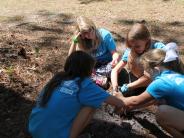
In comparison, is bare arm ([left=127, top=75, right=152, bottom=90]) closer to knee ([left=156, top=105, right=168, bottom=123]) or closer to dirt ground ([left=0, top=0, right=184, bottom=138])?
dirt ground ([left=0, top=0, right=184, bottom=138])

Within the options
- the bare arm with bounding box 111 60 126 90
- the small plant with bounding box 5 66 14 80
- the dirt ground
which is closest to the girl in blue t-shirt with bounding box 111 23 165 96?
the bare arm with bounding box 111 60 126 90

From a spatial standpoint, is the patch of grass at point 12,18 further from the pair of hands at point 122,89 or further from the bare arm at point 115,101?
the bare arm at point 115,101

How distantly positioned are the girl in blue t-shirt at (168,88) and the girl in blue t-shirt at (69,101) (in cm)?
44

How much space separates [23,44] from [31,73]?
106 cm

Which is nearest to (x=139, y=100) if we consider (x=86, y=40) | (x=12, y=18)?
(x=86, y=40)

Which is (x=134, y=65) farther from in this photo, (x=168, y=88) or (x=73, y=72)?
(x=73, y=72)

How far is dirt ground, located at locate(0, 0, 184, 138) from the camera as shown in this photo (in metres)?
3.69

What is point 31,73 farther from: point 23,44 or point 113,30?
point 113,30

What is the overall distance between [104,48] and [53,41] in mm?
1571

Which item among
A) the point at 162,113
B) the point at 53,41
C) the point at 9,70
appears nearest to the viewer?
the point at 162,113

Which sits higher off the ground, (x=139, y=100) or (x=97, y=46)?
(x=97, y=46)

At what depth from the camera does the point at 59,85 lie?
2.91 metres

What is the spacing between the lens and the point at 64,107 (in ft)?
9.54

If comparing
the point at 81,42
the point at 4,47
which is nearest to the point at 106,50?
the point at 81,42
